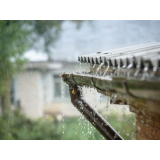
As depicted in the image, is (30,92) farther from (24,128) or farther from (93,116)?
(93,116)

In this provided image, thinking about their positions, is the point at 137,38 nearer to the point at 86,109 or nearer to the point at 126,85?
the point at 86,109

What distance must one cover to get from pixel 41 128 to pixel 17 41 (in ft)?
6.67

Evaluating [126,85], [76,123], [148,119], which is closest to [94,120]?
[148,119]

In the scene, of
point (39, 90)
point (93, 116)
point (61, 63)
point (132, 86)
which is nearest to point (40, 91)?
point (39, 90)

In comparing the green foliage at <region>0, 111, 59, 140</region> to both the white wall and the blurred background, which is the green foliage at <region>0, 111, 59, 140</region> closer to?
the blurred background

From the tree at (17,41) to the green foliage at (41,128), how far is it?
0.40 metres

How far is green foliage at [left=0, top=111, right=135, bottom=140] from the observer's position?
5.67 meters

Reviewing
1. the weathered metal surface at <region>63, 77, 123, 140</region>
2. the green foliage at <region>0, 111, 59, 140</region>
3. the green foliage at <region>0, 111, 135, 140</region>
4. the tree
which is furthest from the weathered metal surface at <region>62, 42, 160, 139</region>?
the tree

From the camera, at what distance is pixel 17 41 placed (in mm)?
5758

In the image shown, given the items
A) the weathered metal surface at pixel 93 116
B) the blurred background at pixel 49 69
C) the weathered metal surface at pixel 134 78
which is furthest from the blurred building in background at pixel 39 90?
the weathered metal surface at pixel 134 78

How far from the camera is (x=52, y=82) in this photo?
6043 mm

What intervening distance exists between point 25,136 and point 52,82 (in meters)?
1.37

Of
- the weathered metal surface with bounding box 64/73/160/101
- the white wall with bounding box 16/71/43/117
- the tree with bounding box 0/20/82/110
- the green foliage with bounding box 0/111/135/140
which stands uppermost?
the tree with bounding box 0/20/82/110
